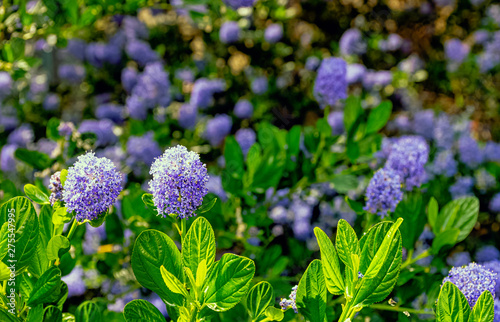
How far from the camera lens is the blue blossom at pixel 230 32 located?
2.52 m

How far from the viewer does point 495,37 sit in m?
2.87

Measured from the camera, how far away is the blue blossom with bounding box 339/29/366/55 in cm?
274

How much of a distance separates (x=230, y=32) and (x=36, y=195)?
5.81 ft

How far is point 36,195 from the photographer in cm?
94

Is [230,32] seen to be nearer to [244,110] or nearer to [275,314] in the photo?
[244,110]

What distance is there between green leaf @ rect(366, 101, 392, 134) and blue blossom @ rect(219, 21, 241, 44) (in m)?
1.25

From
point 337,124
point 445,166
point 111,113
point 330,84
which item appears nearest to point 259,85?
point 337,124

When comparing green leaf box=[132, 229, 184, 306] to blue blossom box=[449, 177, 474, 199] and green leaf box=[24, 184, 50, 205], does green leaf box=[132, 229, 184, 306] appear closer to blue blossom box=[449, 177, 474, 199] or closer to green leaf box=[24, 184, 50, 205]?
green leaf box=[24, 184, 50, 205]

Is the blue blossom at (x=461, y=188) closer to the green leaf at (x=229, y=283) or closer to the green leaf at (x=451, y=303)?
the green leaf at (x=451, y=303)

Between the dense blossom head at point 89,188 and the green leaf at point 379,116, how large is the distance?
2.89 ft

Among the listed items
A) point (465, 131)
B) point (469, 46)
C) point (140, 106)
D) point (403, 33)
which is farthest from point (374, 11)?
point (140, 106)

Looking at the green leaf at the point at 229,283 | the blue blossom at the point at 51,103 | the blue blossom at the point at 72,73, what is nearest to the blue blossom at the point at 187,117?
the blue blossom at the point at 51,103

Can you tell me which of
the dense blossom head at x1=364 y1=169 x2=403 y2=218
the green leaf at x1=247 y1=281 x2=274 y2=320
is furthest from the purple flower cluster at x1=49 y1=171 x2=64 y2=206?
the dense blossom head at x1=364 y1=169 x2=403 y2=218

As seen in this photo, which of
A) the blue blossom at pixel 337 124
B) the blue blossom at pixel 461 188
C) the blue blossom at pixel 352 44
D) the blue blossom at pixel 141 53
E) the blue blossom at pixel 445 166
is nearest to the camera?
the blue blossom at pixel 461 188
